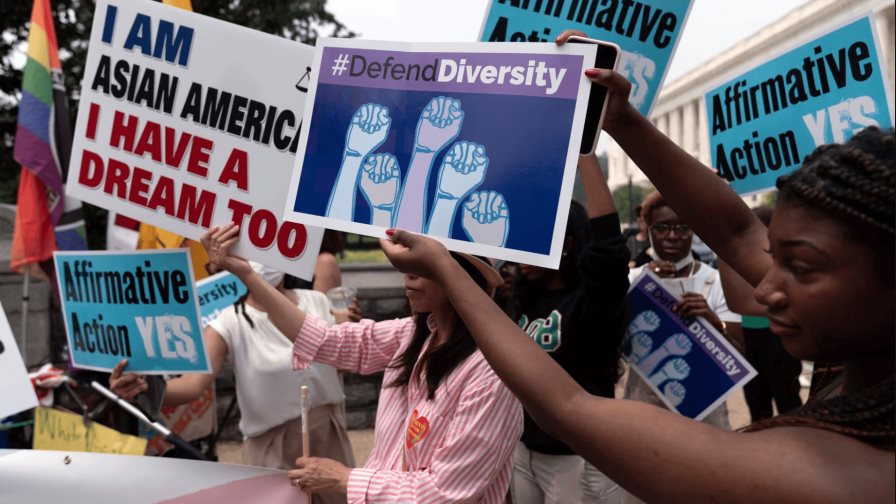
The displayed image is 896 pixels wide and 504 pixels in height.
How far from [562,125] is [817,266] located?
28.1 inches

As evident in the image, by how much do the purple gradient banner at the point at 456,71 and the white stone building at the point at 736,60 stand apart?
4054 centimetres

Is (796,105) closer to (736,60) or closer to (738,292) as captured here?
(738,292)

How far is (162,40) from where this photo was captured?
287cm

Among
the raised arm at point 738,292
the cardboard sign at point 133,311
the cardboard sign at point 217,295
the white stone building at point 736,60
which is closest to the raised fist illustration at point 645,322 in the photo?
the raised arm at point 738,292

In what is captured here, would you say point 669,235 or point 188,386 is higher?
point 669,235

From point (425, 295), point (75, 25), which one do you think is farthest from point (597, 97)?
point (75, 25)

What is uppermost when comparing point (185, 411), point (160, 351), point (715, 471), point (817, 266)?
point (817, 266)

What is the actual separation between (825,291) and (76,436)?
3704 millimetres

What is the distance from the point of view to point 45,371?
164 inches

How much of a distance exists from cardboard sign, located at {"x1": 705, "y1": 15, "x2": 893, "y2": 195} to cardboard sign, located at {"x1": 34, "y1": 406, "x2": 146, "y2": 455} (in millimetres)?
2872

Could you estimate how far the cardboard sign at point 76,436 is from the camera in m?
3.71

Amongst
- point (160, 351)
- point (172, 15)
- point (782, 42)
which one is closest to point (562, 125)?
point (172, 15)

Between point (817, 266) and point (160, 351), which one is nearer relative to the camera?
point (817, 266)

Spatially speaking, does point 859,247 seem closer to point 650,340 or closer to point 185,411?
point 650,340
